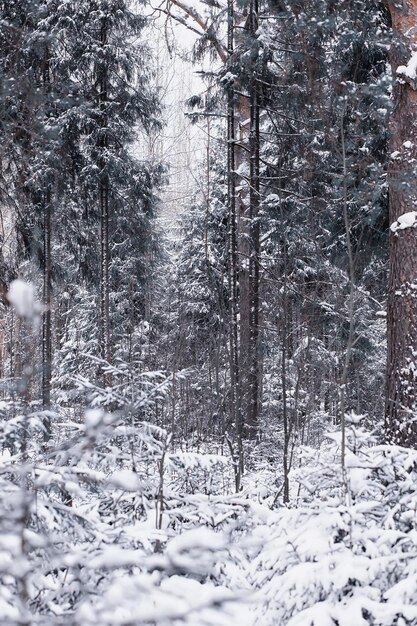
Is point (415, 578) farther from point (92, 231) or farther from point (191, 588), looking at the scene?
point (92, 231)

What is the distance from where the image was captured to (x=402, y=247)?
6.40m

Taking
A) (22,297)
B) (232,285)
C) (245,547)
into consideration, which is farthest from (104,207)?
(22,297)

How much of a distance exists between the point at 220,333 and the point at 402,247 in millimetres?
4691

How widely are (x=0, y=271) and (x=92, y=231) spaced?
12.9 ft

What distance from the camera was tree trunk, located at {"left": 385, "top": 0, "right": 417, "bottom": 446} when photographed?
20.4 feet

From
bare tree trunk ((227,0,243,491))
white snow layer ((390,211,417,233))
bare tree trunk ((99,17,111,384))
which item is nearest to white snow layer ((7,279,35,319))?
white snow layer ((390,211,417,233))

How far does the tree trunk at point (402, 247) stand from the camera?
623cm

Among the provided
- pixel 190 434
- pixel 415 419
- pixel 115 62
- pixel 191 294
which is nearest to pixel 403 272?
pixel 415 419

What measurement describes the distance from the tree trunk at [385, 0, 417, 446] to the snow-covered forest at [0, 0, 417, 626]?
0.02 metres

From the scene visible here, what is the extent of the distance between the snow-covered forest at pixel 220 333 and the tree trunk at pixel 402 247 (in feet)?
0.08

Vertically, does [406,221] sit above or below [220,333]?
above

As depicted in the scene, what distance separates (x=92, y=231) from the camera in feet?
43.5

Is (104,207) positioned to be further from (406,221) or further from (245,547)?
(245,547)

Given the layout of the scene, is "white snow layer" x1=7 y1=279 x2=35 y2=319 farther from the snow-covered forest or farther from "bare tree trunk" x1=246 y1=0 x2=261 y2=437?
"bare tree trunk" x1=246 y1=0 x2=261 y2=437
